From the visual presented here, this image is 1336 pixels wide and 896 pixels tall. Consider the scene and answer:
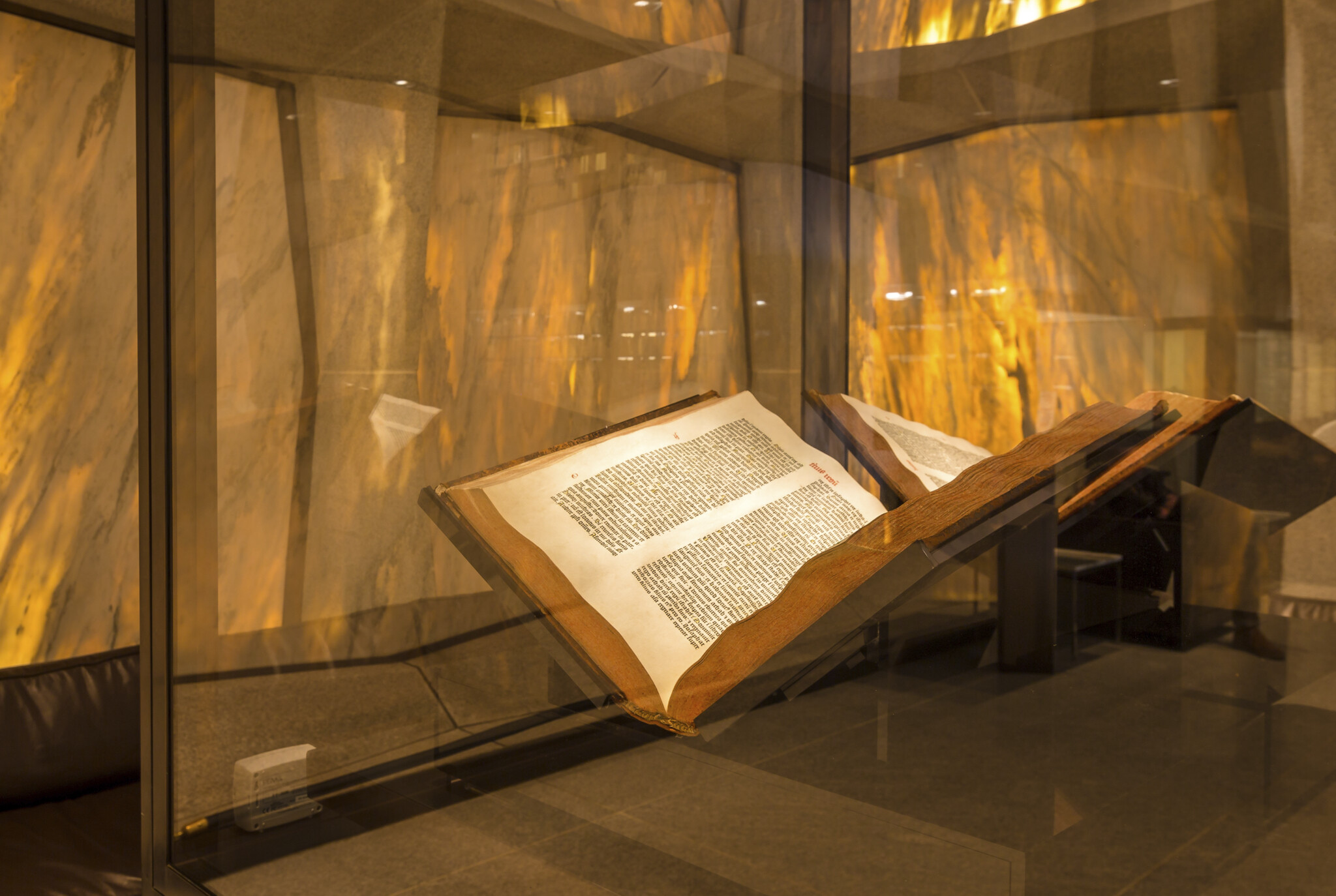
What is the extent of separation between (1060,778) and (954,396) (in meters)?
0.17

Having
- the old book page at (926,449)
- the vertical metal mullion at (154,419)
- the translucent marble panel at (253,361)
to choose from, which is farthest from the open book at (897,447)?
the vertical metal mullion at (154,419)

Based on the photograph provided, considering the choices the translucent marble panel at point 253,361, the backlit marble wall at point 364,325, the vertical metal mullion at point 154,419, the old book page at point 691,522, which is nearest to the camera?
the old book page at point 691,522

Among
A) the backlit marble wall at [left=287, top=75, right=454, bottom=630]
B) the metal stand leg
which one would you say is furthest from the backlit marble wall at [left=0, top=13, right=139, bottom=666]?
the metal stand leg

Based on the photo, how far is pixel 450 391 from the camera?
74 cm

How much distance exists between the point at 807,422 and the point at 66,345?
1.80 metres

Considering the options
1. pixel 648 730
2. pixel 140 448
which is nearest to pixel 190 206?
pixel 140 448

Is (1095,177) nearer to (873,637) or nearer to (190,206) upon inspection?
(873,637)

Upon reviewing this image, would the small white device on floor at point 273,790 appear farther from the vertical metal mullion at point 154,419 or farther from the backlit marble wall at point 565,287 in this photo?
the backlit marble wall at point 565,287

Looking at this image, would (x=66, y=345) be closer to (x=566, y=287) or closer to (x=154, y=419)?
(x=154, y=419)

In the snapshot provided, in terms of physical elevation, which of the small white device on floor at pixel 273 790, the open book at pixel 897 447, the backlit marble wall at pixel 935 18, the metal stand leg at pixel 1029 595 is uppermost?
the backlit marble wall at pixel 935 18

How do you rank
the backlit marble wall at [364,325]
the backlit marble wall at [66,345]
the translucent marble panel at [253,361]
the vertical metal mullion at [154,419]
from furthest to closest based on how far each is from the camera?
the backlit marble wall at [66,345] → the vertical metal mullion at [154,419] → the translucent marble panel at [253,361] → the backlit marble wall at [364,325]

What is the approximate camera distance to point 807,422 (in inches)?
19.4

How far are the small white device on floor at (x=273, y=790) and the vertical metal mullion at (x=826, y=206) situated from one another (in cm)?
71

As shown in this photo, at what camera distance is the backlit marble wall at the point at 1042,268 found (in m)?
0.34
